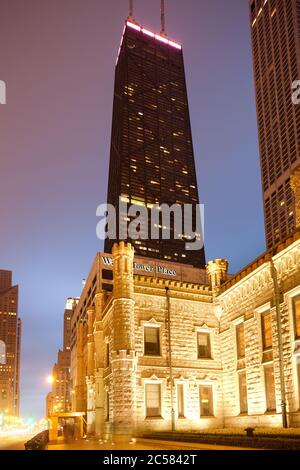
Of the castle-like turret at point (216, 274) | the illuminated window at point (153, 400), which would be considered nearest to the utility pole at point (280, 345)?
the castle-like turret at point (216, 274)

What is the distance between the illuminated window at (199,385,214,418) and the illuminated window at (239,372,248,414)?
300 cm

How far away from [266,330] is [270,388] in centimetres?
379

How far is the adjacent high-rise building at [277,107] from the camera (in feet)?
543

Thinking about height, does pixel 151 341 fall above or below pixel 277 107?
below

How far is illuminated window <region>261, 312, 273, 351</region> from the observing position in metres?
32.7

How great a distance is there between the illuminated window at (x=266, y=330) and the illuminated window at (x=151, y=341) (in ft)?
28.2

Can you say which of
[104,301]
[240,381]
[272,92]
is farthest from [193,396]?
[272,92]

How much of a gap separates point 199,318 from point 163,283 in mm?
4149

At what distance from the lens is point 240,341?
36.8m

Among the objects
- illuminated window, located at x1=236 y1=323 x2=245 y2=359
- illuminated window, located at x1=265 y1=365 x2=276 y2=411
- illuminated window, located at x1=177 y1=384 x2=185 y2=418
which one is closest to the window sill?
illuminated window, located at x1=177 y1=384 x2=185 y2=418

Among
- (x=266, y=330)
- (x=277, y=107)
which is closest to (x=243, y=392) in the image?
(x=266, y=330)

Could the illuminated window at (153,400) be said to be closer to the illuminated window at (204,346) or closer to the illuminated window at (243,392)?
the illuminated window at (204,346)

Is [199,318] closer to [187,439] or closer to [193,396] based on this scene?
[193,396]

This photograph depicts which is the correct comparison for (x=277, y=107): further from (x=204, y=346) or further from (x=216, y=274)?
(x=204, y=346)
